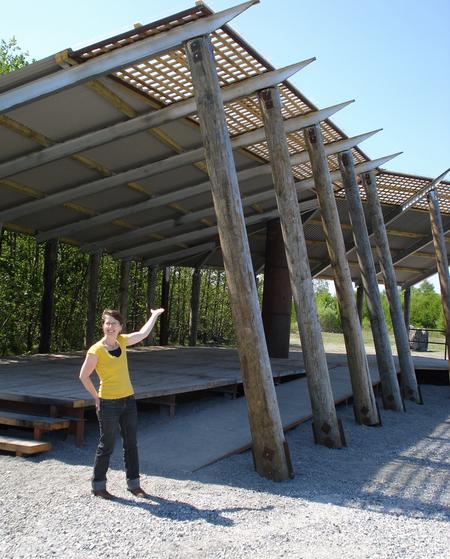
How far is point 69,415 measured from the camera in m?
5.30

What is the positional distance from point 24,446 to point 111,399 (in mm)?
1308

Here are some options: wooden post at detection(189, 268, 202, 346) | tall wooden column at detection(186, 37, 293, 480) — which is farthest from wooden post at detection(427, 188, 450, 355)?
wooden post at detection(189, 268, 202, 346)

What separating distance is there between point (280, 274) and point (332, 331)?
20679 millimetres

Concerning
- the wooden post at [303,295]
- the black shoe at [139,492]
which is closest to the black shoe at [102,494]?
the black shoe at [139,492]

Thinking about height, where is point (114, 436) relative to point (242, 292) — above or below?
below

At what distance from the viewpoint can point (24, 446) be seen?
465 centimetres

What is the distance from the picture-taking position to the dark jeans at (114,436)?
3.81 metres

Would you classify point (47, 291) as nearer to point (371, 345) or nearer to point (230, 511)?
point (230, 511)

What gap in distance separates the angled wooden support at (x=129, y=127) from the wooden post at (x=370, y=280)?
2.49 m

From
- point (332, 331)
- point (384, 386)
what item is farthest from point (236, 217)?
point (332, 331)

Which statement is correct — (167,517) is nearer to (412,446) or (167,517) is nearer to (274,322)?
(412,446)

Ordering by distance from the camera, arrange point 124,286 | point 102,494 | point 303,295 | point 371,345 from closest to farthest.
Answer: point 102,494 < point 303,295 < point 124,286 < point 371,345

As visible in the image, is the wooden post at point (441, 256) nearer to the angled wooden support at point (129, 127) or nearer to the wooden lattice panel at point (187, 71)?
the wooden lattice panel at point (187, 71)

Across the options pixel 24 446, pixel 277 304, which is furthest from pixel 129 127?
pixel 277 304
